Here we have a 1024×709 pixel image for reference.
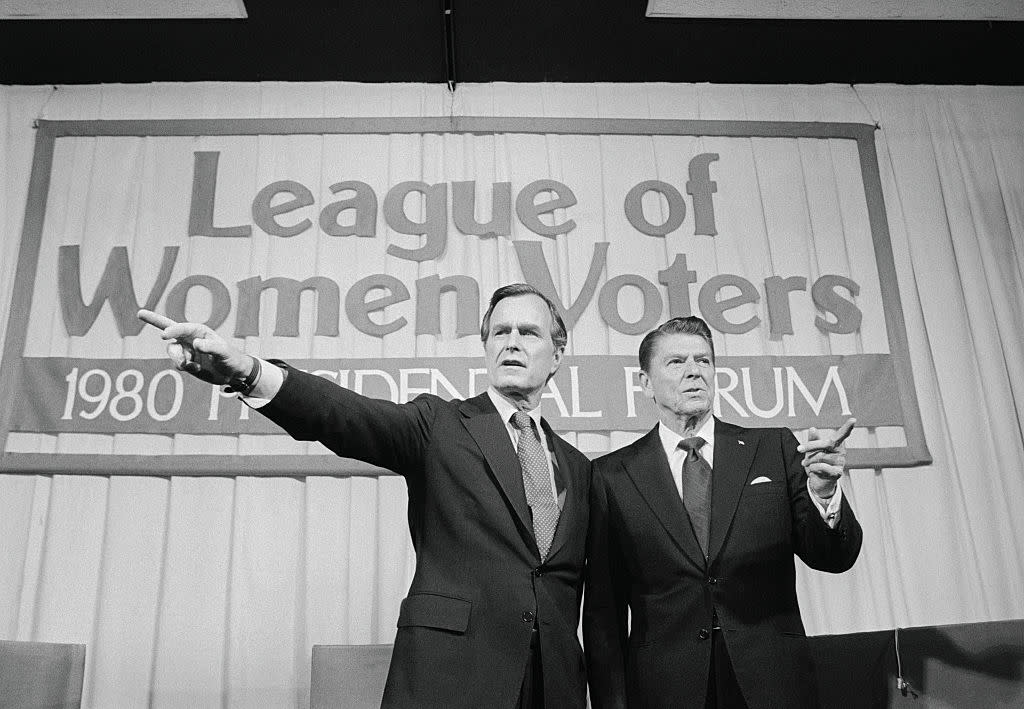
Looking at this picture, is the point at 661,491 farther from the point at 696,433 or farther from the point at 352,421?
the point at 352,421

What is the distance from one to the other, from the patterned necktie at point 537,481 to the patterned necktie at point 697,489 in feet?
1.14

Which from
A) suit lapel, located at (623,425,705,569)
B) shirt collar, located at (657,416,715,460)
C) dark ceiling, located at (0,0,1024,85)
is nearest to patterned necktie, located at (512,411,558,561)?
suit lapel, located at (623,425,705,569)

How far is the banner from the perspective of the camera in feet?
11.3

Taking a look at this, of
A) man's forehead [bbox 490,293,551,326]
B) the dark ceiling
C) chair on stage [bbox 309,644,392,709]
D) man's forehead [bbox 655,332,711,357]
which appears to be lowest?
chair on stage [bbox 309,644,392,709]

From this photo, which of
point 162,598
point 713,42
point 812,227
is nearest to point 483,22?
point 713,42

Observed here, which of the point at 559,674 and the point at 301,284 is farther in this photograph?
the point at 301,284

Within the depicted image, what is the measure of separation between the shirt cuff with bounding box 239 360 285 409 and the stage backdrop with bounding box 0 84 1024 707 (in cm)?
175

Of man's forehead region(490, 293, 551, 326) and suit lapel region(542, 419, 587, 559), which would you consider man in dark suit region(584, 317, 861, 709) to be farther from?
man's forehead region(490, 293, 551, 326)

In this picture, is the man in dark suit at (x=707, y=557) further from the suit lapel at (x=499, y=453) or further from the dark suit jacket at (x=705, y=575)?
the suit lapel at (x=499, y=453)

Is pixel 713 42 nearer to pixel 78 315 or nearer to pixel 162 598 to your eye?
pixel 78 315

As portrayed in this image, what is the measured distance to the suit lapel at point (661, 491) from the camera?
6.51 feet

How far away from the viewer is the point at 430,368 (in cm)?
347

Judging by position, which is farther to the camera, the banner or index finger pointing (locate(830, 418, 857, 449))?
the banner

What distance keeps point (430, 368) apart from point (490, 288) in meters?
0.41
